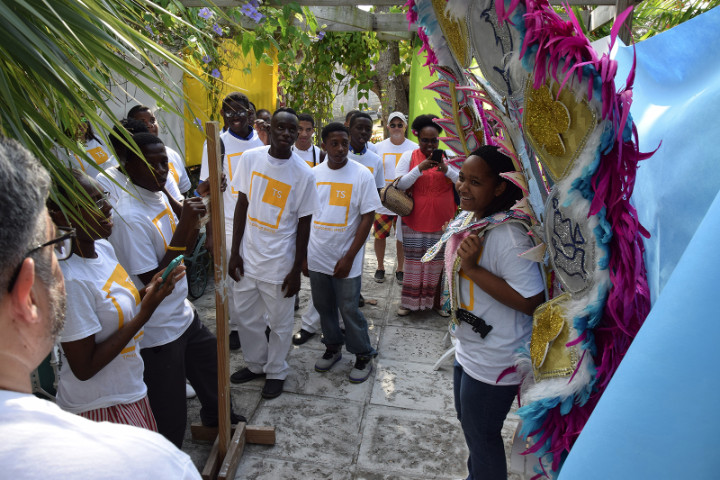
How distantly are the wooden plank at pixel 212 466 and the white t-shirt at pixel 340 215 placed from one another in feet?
4.80

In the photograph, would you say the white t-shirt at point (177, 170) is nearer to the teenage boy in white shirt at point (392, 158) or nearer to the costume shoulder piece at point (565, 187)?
the teenage boy in white shirt at point (392, 158)

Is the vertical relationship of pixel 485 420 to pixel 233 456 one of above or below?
above

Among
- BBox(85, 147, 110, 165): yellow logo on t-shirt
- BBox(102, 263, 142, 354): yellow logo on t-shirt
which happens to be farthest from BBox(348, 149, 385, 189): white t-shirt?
BBox(102, 263, 142, 354): yellow logo on t-shirt

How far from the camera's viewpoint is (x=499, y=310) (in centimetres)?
216

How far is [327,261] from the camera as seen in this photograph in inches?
150

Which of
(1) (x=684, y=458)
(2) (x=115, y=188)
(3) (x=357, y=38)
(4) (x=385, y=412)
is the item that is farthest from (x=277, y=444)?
(3) (x=357, y=38)

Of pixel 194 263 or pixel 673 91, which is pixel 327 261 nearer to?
pixel 194 263

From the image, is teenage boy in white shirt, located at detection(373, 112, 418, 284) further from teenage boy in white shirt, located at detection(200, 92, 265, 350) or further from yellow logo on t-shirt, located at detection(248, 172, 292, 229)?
yellow logo on t-shirt, located at detection(248, 172, 292, 229)

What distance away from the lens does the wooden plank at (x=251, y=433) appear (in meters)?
3.05

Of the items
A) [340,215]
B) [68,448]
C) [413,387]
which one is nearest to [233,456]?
[413,387]

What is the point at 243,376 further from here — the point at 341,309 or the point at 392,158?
the point at 392,158

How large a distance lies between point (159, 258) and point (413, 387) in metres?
2.05

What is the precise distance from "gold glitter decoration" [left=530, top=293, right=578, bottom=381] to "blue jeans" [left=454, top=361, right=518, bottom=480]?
0.32 m

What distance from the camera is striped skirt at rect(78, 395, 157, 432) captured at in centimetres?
204
